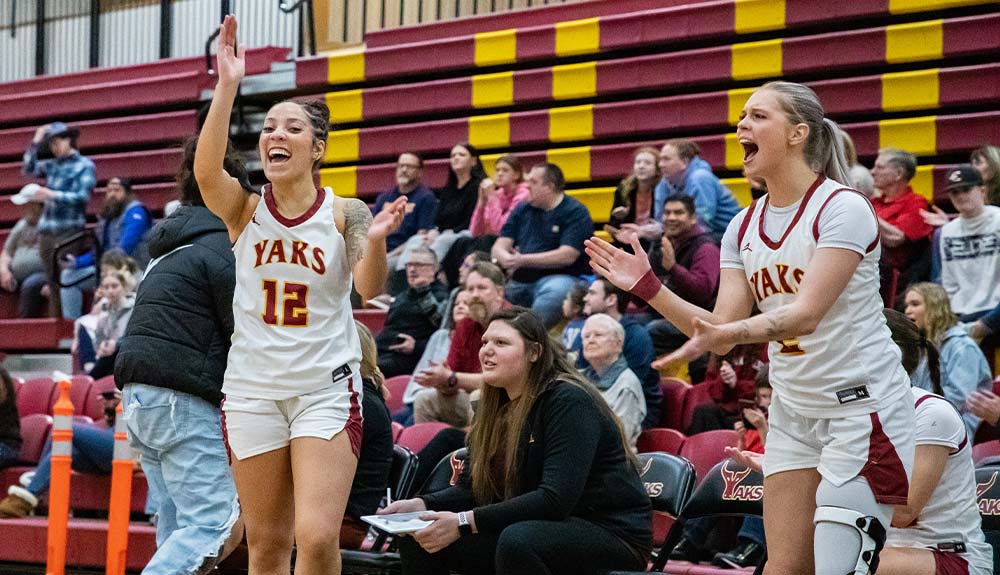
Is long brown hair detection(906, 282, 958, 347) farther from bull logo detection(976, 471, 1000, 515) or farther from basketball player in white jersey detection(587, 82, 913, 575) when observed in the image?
basketball player in white jersey detection(587, 82, 913, 575)

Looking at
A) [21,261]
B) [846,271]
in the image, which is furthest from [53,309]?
[846,271]

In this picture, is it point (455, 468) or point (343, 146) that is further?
point (343, 146)

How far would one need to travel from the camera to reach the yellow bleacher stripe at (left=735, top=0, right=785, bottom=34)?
8.70 m

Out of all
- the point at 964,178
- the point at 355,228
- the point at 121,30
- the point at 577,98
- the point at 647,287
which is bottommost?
the point at 647,287

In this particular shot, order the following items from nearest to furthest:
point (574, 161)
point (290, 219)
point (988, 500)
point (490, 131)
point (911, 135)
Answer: point (290, 219) → point (988, 500) → point (911, 135) → point (574, 161) → point (490, 131)

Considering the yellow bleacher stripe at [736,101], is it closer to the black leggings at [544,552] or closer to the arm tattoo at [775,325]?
the black leggings at [544,552]

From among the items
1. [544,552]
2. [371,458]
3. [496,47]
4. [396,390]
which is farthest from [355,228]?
[496,47]

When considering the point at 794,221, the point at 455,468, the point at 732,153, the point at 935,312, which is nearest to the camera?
the point at 794,221

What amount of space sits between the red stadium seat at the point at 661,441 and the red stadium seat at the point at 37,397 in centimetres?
417

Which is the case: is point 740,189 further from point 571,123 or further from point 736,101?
point 571,123

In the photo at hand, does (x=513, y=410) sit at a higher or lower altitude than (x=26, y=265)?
lower

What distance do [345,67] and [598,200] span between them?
297 cm

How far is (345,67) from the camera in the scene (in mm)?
11031

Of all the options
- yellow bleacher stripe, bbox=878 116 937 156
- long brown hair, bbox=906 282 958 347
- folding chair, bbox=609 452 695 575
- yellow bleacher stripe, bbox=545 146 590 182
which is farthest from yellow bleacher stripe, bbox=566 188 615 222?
folding chair, bbox=609 452 695 575
